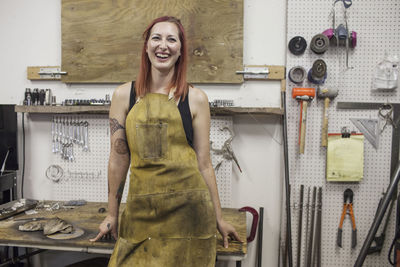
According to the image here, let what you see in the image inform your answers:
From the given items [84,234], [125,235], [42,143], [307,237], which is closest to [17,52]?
[42,143]

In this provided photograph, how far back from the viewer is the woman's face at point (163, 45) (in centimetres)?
130

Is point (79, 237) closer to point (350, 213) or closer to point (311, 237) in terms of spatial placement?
point (311, 237)

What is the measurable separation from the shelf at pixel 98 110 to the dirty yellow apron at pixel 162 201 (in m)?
0.68

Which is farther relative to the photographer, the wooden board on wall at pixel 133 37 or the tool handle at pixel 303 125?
the wooden board on wall at pixel 133 37

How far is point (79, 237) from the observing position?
1618mm

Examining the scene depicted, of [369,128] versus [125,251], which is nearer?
[125,251]

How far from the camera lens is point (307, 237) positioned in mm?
2107

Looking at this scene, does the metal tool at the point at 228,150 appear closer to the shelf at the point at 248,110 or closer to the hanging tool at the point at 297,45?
the shelf at the point at 248,110

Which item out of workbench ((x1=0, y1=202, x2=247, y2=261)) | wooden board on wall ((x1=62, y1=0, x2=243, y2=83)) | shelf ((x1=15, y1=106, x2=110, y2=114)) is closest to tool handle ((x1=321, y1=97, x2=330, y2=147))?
wooden board on wall ((x1=62, y1=0, x2=243, y2=83))

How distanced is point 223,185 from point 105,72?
1.09m

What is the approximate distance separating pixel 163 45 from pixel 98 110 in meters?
0.92

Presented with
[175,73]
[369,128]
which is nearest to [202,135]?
[175,73]

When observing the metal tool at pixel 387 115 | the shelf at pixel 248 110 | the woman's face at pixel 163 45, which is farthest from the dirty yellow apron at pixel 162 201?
the metal tool at pixel 387 115

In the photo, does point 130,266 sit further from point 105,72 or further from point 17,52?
point 17,52
